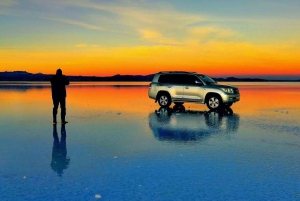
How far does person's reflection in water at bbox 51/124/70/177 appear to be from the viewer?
7840 millimetres

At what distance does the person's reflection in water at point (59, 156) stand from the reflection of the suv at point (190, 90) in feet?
40.0

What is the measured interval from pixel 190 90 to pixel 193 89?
8.4 inches

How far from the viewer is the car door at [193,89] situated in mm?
22828

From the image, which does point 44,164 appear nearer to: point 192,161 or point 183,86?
point 192,161

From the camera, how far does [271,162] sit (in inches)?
328

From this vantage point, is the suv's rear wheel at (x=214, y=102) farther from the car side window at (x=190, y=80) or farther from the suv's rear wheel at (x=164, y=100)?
the suv's rear wheel at (x=164, y=100)

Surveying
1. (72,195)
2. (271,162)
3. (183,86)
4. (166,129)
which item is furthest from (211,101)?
(72,195)

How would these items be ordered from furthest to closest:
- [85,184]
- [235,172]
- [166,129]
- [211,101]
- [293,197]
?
[211,101] < [166,129] < [235,172] < [85,184] < [293,197]

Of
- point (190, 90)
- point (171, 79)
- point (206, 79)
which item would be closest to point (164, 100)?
point (171, 79)

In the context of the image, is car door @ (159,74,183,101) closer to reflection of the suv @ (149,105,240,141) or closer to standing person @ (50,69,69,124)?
reflection of the suv @ (149,105,240,141)

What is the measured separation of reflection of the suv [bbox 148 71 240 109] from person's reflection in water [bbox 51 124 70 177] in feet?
40.0

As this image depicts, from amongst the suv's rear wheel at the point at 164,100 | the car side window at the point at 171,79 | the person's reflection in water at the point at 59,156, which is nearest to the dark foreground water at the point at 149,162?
the person's reflection in water at the point at 59,156

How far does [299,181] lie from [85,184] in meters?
3.92

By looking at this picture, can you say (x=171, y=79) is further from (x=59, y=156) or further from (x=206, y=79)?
(x=59, y=156)
